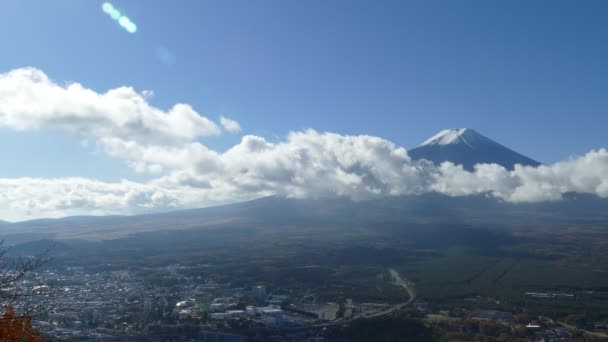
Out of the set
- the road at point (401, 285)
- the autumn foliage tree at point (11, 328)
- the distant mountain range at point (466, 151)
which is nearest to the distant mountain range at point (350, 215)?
the distant mountain range at point (466, 151)

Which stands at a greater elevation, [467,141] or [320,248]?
[467,141]

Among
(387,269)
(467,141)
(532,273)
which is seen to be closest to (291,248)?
(387,269)

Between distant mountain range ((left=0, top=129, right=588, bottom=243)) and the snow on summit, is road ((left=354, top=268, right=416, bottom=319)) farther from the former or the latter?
the snow on summit

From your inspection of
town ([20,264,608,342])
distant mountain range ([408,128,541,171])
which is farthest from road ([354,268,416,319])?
distant mountain range ([408,128,541,171])

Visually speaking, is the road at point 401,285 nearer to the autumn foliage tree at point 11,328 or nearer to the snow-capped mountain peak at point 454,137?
the autumn foliage tree at point 11,328

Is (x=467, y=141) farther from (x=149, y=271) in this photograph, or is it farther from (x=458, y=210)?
(x=149, y=271)

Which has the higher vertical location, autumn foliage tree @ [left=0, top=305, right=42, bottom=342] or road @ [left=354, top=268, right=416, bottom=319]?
autumn foliage tree @ [left=0, top=305, right=42, bottom=342]

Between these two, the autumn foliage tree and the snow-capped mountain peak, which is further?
the snow-capped mountain peak

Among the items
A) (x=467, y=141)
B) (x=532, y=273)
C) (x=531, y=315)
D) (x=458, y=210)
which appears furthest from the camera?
(x=467, y=141)
